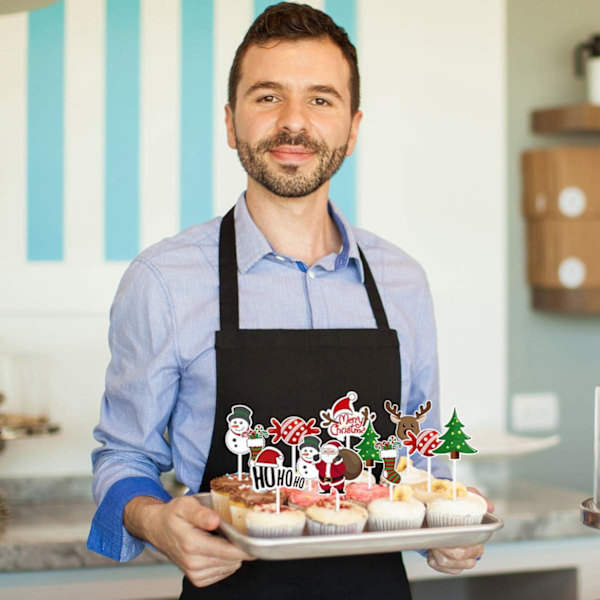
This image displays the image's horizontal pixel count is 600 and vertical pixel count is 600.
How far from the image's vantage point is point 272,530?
3.77 feet

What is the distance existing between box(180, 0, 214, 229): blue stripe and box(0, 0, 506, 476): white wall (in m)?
0.03

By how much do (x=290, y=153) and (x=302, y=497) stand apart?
1.80 ft

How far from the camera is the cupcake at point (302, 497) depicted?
124 centimetres

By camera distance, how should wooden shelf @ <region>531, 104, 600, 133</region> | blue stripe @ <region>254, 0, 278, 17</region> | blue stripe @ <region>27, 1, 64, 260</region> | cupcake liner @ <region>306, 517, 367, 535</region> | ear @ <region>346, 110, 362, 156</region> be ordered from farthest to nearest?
wooden shelf @ <region>531, 104, 600, 133</region> < blue stripe @ <region>254, 0, 278, 17</region> < blue stripe @ <region>27, 1, 64, 260</region> < ear @ <region>346, 110, 362, 156</region> < cupcake liner @ <region>306, 517, 367, 535</region>

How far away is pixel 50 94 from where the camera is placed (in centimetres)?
245

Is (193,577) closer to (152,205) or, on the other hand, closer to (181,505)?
(181,505)

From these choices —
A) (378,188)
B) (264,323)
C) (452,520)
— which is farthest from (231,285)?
(378,188)

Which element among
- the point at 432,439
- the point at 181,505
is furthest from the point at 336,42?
the point at 181,505

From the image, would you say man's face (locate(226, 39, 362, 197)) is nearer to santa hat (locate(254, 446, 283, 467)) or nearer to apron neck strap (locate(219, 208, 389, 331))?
apron neck strap (locate(219, 208, 389, 331))

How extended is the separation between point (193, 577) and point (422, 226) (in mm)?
1766

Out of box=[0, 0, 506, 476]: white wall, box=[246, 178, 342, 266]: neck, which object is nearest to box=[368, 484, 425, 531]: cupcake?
box=[246, 178, 342, 266]: neck

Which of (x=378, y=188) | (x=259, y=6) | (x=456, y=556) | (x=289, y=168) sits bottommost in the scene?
(x=456, y=556)

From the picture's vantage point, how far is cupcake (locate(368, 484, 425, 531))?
1.21 metres

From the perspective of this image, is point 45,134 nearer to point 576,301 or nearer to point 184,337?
point 184,337
